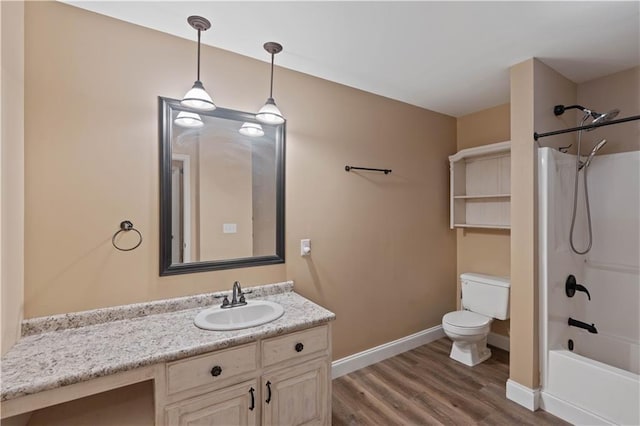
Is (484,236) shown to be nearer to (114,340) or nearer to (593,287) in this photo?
(593,287)

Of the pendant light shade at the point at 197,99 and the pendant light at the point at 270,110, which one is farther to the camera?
the pendant light at the point at 270,110

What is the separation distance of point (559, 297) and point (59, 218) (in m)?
3.24

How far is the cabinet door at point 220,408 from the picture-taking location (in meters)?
1.32

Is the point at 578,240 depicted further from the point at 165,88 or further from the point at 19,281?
the point at 19,281

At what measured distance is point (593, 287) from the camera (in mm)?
2422

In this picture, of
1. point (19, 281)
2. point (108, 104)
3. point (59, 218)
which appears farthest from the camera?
point (108, 104)

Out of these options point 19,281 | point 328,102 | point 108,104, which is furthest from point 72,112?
point 328,102

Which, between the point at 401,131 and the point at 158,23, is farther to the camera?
the point at 401,131

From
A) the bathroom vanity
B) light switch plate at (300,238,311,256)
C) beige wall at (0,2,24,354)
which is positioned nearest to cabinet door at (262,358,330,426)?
the bathroom vanity

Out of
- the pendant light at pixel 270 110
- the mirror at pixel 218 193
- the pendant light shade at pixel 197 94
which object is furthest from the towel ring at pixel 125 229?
the pendant light at pixel 270 110

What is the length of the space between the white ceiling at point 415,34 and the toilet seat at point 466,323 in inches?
81.6

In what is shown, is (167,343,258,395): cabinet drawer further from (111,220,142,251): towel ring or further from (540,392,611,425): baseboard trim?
(540,392,611,425): baseboard trim

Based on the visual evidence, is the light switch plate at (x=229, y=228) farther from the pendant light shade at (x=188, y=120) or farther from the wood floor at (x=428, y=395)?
the wood floor at (x=428, y=395)

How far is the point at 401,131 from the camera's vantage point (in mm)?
2920
